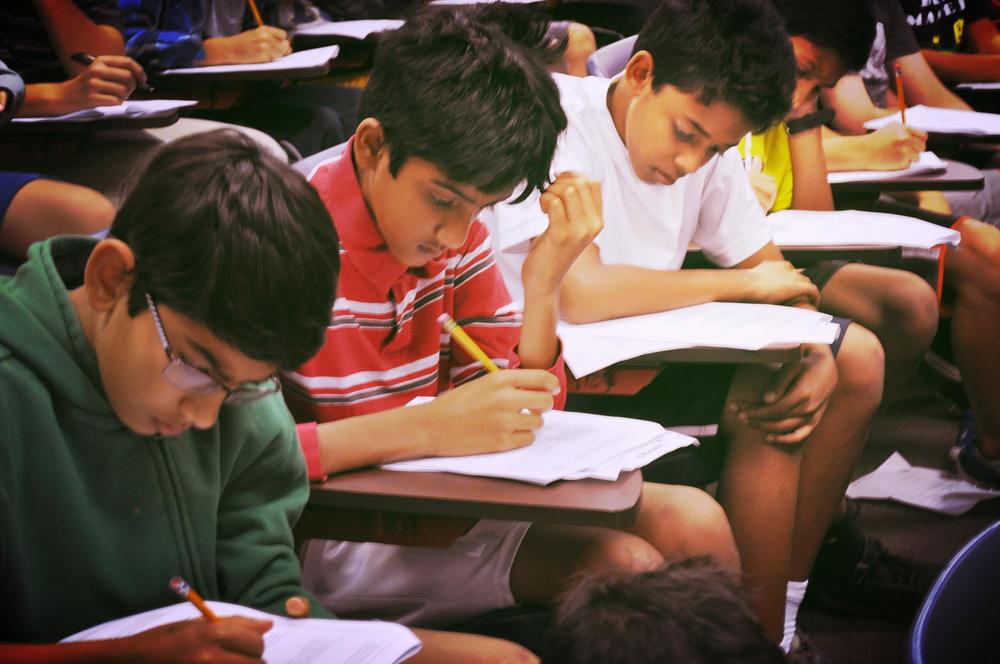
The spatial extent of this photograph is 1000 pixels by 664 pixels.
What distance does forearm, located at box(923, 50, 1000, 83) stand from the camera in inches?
168

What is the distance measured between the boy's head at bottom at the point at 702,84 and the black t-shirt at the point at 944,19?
9.39 ft

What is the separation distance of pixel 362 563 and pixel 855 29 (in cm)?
193

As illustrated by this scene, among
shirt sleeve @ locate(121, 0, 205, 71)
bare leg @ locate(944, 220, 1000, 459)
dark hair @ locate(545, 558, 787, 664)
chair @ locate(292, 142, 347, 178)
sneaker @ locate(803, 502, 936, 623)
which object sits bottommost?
sneaker @ locate(803, 502, 936, 623)

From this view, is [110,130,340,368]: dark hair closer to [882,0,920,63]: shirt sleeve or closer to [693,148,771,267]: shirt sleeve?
[693,148,771,267]: shirt sleeve

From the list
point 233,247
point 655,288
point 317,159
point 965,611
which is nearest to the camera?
point 965,611

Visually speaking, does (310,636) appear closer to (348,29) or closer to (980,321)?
(980,321)

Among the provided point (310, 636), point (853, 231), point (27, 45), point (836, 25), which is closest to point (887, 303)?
point (853, 231)

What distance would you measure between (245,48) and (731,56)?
4.89 feet

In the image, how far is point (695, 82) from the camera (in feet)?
6.12

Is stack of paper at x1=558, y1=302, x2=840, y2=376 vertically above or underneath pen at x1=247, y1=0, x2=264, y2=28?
underneath

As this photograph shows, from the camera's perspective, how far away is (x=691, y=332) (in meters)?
1.60

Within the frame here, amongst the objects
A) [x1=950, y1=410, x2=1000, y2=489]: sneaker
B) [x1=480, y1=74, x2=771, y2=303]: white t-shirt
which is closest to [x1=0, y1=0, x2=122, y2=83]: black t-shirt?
[x1=480, y1=74, x2=771, y2=303]: white t-shirt

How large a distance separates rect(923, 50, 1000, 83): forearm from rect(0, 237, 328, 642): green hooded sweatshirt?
A: 3.94m

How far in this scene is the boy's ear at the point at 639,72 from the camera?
194 cm
